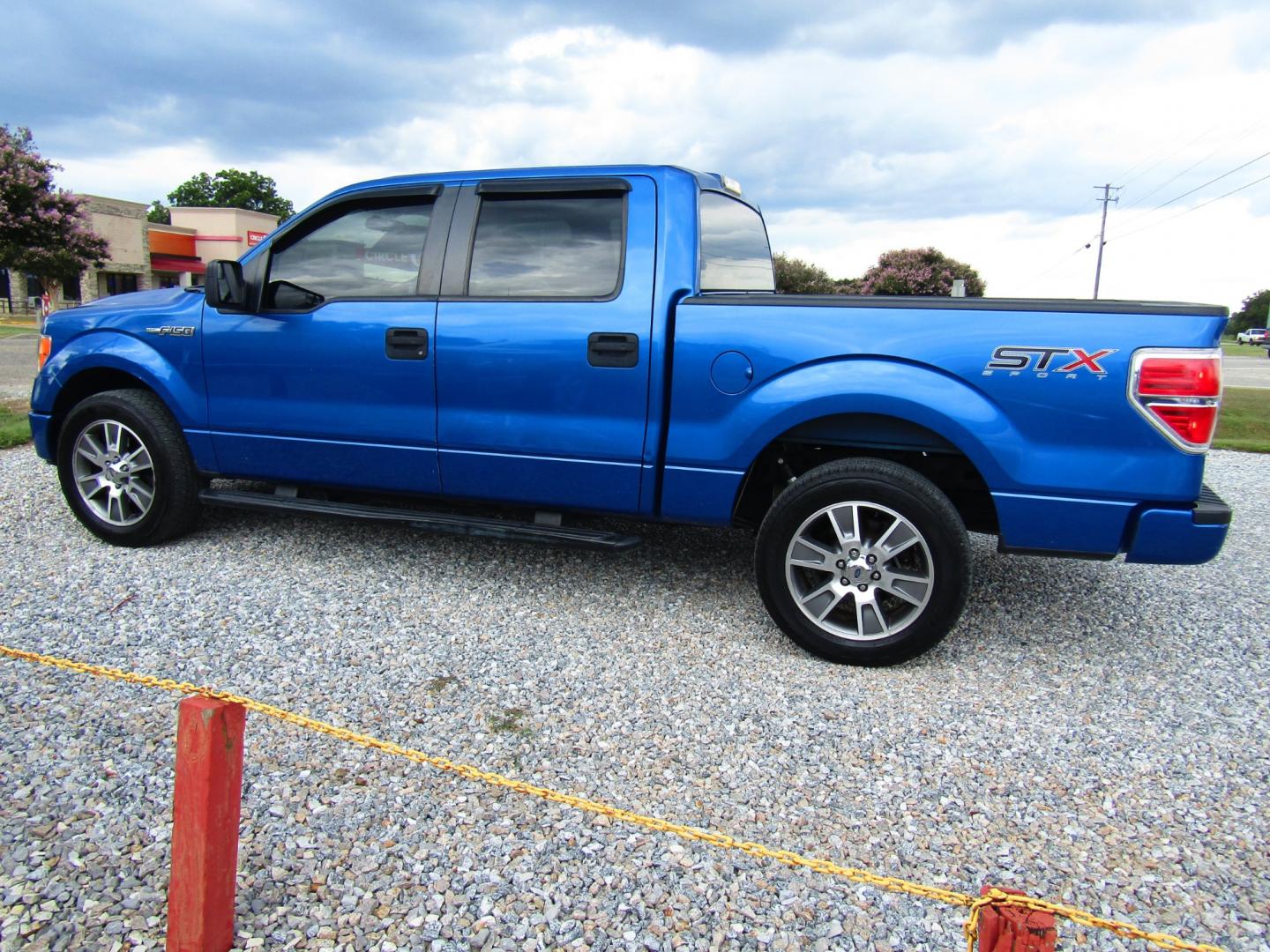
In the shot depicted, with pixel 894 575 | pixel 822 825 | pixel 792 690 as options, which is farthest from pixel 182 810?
pixel 894 575

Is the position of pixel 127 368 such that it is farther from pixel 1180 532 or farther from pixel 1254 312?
pixel 1254 312

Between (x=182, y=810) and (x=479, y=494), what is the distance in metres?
2.30

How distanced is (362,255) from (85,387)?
1883 mm

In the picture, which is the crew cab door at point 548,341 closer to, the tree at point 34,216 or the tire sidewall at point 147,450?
the tire sidewall at point 147,450

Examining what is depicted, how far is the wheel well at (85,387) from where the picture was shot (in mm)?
4648

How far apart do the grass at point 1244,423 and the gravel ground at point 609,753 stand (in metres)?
5.53

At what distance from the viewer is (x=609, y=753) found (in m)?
2.78

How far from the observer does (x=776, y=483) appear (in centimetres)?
393

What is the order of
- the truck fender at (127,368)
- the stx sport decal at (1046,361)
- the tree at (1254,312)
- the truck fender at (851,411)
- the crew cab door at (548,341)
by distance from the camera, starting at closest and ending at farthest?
the stx sport decal at (1046,361), the truck fender at (851,411), the crew cab door at (548,341), the truck fender at (127,368), the tree at (1254,312)

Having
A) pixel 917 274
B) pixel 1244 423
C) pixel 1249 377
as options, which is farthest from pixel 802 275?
pixel 1244 423

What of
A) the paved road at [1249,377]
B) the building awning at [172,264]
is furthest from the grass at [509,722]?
the building awning at [172,264]

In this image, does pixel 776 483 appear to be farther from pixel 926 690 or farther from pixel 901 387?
pixel 926 690

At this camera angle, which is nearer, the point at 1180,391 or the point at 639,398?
the point at 1180,391

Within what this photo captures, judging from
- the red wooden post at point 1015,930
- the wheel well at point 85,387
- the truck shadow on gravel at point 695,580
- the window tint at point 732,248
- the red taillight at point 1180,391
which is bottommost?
the truck shadow on gravel at point 695,580
